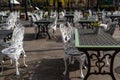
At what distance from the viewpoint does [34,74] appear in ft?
19.3

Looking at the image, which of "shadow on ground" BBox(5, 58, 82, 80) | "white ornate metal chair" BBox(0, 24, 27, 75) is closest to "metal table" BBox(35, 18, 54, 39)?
"shadow on ground" BBox(5, 58, 82, 80)

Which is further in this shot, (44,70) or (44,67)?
(44,67)

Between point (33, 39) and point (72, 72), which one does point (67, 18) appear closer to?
point (33, 39)

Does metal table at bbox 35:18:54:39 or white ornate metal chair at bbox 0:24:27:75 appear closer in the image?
white ornate metal chair at bbox 0:24:27:75

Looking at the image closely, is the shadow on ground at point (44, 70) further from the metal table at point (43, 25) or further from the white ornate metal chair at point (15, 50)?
the metal table at point (43, 25)

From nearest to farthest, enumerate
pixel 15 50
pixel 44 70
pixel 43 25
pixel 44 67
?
pixel 15 50, pixel 44 70, pixel 44 67, pixel 43 25

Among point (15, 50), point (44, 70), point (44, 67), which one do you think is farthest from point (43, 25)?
point (15, 50)

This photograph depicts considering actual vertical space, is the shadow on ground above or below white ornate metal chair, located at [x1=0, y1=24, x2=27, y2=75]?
below

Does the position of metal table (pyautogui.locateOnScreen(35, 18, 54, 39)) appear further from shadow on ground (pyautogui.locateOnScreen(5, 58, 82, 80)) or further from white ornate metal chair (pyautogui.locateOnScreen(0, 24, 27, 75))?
white ornate metal chair (pyautogui.locateOnScreen(0, 24, 27, 75))

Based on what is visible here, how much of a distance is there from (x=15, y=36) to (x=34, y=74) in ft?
3.01

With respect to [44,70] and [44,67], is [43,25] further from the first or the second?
[44,70]

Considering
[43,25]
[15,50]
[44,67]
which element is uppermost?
[15,50]

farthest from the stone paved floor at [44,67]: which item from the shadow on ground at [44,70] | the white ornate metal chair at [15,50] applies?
the white ornate metal chair at [15,50]

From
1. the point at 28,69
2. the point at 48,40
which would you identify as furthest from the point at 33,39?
the point at 28,69
